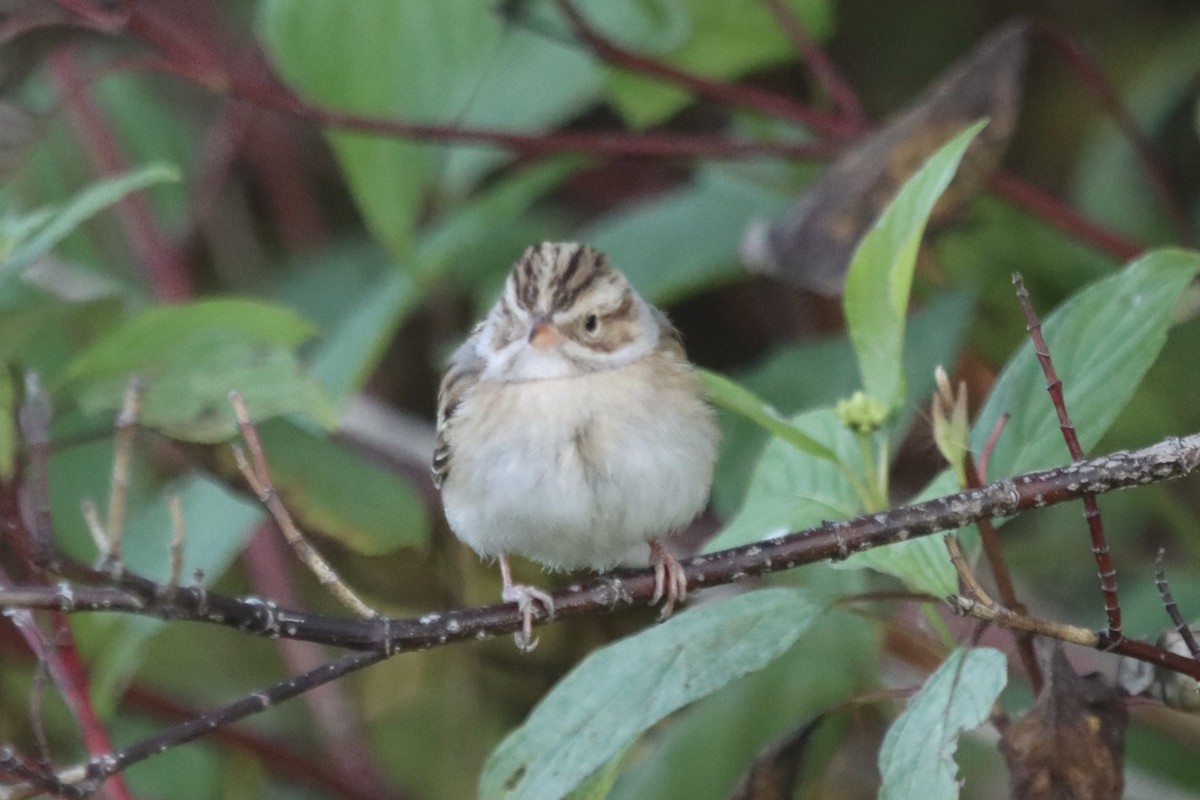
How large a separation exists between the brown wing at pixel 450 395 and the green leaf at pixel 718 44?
0.91m

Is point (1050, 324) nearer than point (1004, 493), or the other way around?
point (1004, 493)

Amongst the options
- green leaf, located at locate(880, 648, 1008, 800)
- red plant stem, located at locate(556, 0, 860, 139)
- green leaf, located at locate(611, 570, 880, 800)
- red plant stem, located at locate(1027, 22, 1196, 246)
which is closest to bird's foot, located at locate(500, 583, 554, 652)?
green leaf, located at locate(880, 648, 1008, 800)

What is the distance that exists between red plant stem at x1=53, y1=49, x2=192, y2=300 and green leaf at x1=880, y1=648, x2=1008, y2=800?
2.73 m

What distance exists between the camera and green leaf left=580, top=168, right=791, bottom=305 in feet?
11.5

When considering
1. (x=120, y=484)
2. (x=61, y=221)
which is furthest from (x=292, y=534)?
(x=61, y=221)

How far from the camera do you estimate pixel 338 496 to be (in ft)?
10.1

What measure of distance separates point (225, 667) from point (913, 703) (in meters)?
2.89

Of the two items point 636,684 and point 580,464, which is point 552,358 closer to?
point 580,464

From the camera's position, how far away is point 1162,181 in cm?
314

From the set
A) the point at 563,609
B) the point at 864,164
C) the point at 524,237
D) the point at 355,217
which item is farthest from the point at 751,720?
the point at 355,217

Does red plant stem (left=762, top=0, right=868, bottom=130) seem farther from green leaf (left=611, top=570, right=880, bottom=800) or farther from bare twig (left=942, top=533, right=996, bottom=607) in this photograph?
bare twig (left=942, top=533, right=996, bottom=607)

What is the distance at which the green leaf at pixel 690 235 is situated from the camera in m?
3.50

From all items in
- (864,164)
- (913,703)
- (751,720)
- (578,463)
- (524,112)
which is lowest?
(913,703)

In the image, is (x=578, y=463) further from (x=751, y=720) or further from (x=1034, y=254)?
(x=1034, y=254)
